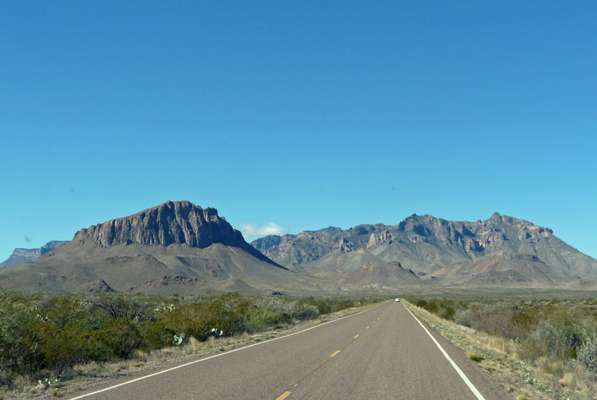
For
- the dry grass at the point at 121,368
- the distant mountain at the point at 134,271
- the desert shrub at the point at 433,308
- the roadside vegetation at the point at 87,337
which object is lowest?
the desert shrub at the point at 433,308

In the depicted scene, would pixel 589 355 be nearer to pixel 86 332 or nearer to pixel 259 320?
pixel 86 332

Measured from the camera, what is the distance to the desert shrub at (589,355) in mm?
11398

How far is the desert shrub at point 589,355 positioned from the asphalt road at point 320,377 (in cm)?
269

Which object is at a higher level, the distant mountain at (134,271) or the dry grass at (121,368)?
the distant mountain at (134,271)

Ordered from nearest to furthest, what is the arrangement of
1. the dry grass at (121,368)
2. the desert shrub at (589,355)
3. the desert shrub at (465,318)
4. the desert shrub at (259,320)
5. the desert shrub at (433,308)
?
the dry grass at (121,368)
the desert shrub at (589,355)
the desert shrub at (259,320)
the desert shrub at (465,318)
the desert shrub at (433,308)

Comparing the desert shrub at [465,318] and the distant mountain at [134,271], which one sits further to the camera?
the distant mountain at [134,271]

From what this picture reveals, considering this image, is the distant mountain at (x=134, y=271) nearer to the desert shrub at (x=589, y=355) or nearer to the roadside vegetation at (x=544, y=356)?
the roadside vegetation at (x=544, y=356)

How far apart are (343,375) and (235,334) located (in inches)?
496

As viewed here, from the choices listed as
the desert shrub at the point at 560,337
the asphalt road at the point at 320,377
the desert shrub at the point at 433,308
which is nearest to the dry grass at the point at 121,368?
the asphalt road at the point at 320,377

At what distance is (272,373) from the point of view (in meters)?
10.4

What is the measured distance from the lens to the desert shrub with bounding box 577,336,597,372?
11.4 meters

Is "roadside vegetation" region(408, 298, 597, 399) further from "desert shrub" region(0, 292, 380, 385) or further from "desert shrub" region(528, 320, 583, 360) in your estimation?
"desert shrub" region(0, 292, 380, 385)

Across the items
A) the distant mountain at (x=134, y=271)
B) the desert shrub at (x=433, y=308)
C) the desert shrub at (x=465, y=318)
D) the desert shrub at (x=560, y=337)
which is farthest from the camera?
the distant mountain at (x=134, y=271)

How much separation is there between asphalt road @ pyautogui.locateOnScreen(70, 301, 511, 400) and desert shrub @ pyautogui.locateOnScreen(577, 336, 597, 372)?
8.82 ft
